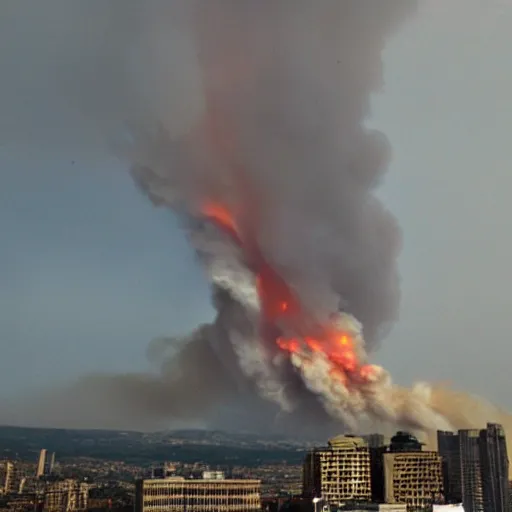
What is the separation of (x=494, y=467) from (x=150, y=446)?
3279 centimetres

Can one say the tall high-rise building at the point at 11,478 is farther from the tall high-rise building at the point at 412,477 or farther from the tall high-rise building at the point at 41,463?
the tall high-rise building at the point at 412,477

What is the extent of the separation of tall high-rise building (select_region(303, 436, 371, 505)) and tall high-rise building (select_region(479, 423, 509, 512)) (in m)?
9.52

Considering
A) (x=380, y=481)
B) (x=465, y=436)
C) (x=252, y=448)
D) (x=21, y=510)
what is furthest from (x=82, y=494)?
(x=465, y=436)

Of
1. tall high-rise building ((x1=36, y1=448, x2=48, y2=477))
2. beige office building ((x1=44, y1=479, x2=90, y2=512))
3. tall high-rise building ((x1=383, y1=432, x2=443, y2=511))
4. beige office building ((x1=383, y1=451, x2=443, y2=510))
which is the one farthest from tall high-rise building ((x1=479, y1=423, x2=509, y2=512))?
tall high-rise building ((x1=36, y1=448, x2=48, y2=477))

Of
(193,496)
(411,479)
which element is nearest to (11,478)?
(193,496)

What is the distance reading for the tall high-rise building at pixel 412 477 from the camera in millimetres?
54938

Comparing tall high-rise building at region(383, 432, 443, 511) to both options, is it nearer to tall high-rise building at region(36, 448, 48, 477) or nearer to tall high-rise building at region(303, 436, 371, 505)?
tall high-rise building at region(303, 436, 371, 505)

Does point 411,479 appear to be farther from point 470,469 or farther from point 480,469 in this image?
point 480,469

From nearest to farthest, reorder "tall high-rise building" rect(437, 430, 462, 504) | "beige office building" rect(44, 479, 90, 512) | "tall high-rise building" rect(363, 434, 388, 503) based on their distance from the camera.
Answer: "tall high-rise building" rect(363, 434, 388, 503) → "beige office building" rect(44, 479, 90, 512) → "tall high-rise building" rect(437, 430, 462, 504)

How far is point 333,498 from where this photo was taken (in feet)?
181

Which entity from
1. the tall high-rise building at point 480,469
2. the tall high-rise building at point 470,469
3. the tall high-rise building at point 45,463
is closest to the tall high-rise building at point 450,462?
the tall high-rise building at point 480,469

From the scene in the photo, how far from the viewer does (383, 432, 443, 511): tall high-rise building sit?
54938mm

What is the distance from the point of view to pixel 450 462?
62562 mm

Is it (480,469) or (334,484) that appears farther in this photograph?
(480,469)
